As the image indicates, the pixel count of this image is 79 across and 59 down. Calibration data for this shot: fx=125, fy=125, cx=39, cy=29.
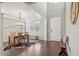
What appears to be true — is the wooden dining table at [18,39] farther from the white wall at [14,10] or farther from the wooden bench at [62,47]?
the wooden bench at [62,47]

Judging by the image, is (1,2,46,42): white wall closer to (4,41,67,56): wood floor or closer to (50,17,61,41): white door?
(4,41,67,56): wood floor

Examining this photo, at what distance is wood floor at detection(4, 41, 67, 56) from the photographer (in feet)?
5.24

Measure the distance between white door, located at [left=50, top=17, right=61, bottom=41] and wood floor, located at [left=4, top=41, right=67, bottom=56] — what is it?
65mm

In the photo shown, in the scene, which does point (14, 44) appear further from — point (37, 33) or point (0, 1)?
point (0, 1)

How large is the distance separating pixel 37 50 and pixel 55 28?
0.37 metres

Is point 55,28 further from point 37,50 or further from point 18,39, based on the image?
point 18,39

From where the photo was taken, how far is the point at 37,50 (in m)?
1.61

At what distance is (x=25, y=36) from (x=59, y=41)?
1.45 feet

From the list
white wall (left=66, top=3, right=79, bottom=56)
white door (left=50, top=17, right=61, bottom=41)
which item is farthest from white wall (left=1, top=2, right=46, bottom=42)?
white wall (left=66, top=3, right=79, bottom=56)

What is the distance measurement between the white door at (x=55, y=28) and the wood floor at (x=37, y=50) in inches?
2.6

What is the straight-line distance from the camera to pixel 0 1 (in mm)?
1603

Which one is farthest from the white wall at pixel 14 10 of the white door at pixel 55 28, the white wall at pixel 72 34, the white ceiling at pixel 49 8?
the white wall at pixel 72 34

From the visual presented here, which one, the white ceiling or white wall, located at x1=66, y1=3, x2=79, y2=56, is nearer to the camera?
white wall, located at x1=66, y1=3, x2=79, y2=56

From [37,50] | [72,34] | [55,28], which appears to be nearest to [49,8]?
[55,28]
